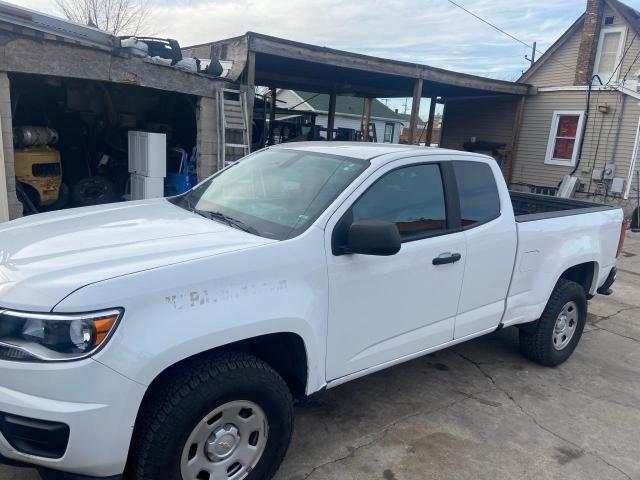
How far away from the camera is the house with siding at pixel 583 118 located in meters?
14.9

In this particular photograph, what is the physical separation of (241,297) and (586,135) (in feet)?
53.0

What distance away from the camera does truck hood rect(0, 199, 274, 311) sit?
6.68ft

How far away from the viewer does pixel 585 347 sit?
202 inches

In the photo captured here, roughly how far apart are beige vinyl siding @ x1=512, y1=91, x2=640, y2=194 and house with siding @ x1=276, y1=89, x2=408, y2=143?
570 inches

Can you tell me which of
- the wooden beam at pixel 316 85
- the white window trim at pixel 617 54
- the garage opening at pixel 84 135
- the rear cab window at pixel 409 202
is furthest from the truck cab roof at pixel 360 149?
the white window trim at pixel 617 54

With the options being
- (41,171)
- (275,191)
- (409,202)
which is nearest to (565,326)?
(409,202)

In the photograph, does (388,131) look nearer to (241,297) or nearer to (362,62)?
(362,62)

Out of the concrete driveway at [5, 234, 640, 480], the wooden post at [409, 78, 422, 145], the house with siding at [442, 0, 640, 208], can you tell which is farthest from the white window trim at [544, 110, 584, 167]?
the concrete driveway at [5, 234, 640, 480]

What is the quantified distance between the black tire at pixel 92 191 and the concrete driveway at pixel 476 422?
7.98 meters

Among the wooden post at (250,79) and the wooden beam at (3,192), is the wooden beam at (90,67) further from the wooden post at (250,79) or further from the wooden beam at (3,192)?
the wooden beam at (3,192)

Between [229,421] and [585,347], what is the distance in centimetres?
414

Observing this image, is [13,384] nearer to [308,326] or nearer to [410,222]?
[308,326]

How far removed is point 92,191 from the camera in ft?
33.1

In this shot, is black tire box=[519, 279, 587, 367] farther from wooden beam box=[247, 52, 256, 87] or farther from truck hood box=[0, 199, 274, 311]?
wooden beam box=[247, 52, 256, 87]
